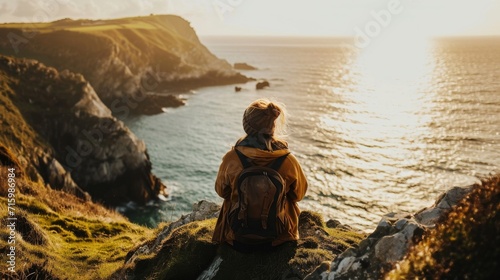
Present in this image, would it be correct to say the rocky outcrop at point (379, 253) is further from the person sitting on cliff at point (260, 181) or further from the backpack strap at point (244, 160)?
the backpack strap at point (244, 160)

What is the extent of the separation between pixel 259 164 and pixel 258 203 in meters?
0.66

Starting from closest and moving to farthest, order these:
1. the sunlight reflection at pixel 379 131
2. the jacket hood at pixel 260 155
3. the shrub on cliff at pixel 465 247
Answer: the shrub on cliff at pixel 465 247 < the jacket hood at pixel 260 155 < the sunlight reflection at pixel 379 131

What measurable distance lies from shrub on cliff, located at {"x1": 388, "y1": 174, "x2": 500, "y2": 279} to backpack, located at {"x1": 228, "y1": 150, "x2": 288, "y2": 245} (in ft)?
7.57

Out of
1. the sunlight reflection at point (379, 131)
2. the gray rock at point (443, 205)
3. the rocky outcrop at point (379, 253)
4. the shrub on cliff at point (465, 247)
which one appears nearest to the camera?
the shrub on cliff at point (465, 247)

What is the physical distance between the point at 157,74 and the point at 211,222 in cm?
10067

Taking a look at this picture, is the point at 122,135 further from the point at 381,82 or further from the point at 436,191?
the point at 381,82

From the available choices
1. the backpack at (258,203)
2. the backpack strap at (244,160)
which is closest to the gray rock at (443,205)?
the backpack at (258,203)

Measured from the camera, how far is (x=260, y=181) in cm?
588

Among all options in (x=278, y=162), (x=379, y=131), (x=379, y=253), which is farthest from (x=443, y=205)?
(x=379, y=131)

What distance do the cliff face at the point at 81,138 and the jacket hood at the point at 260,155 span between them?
32.0 meters

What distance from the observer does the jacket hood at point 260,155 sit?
6016mm

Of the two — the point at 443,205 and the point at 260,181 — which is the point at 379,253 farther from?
the point at 260,181

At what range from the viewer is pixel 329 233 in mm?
8086

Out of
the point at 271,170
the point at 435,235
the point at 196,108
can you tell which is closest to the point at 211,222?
the point at 271,170
